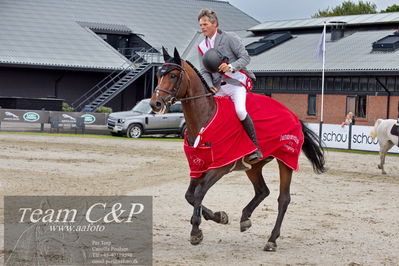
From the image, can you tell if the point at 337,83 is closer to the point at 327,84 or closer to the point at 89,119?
the point at 327,84

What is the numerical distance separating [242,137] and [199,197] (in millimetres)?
1070

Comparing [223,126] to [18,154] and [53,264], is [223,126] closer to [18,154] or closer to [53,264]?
[53,264]

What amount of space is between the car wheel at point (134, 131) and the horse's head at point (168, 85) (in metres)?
24.8

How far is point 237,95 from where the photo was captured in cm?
1038

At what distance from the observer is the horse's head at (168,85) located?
945 centimetres

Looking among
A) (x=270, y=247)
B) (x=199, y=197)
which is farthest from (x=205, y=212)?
(x=270, y=247)

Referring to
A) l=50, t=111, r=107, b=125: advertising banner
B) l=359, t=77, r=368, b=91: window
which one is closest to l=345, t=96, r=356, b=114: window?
l=359, t=77, r=368, b=91: window

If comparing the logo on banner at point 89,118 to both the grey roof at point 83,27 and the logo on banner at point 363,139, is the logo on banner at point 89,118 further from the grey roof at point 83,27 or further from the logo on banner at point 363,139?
the logo on banner at point 363,139

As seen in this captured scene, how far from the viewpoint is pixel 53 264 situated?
7969mm

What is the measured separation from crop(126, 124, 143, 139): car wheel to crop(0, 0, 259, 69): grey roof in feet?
49.6

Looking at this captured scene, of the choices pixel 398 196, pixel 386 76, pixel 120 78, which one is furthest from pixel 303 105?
pixel 398 196

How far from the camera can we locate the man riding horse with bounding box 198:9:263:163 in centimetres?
1020

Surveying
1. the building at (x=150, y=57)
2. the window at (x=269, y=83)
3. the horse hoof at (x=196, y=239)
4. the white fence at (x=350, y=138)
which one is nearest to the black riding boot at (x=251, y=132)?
the horse hoof at (x=196, y=239)

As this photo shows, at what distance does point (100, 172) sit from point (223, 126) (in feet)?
29.7
